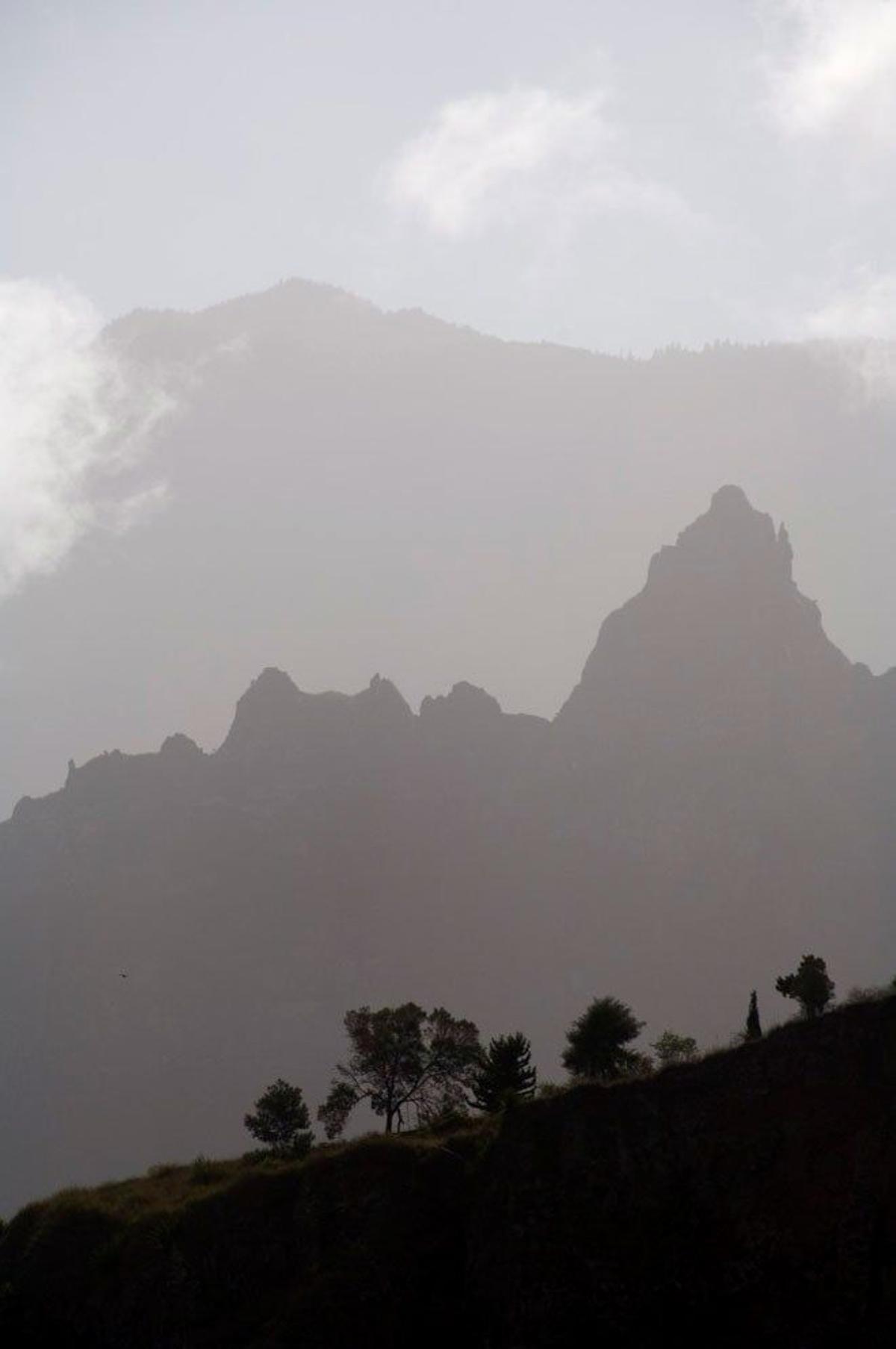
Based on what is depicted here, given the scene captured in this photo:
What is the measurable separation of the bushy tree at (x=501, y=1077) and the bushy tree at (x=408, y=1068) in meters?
2.74

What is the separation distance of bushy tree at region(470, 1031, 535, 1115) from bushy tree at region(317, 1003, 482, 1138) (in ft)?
8.99

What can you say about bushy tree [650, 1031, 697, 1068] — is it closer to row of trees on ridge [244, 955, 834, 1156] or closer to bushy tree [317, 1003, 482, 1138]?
row of trees on ridge [244, 955, 834, 1156]

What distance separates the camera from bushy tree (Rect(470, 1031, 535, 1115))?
5803 centimetres

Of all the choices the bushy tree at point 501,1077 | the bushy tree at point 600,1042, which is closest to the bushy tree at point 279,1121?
the bushy tree at point 501,1077

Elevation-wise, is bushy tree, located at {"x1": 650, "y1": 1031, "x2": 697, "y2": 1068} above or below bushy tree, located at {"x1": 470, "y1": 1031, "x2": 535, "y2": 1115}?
above

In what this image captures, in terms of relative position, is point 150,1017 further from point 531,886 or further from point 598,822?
point 598,822

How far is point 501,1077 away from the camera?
2333 inches

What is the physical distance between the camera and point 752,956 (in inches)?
6924

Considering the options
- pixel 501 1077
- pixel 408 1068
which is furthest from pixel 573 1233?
pixel 408 1068

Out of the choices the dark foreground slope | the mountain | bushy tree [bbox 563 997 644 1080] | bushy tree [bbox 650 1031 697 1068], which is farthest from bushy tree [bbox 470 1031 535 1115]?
the mountain

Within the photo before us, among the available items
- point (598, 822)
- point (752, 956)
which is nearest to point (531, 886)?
point (598, 822)

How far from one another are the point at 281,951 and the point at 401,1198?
149171 millimetres

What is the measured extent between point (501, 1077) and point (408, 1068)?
271 inches

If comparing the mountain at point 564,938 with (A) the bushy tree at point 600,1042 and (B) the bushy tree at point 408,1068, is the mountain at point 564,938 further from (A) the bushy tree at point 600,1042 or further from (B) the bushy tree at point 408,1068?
(B) the bushy tree at point 408,1068
